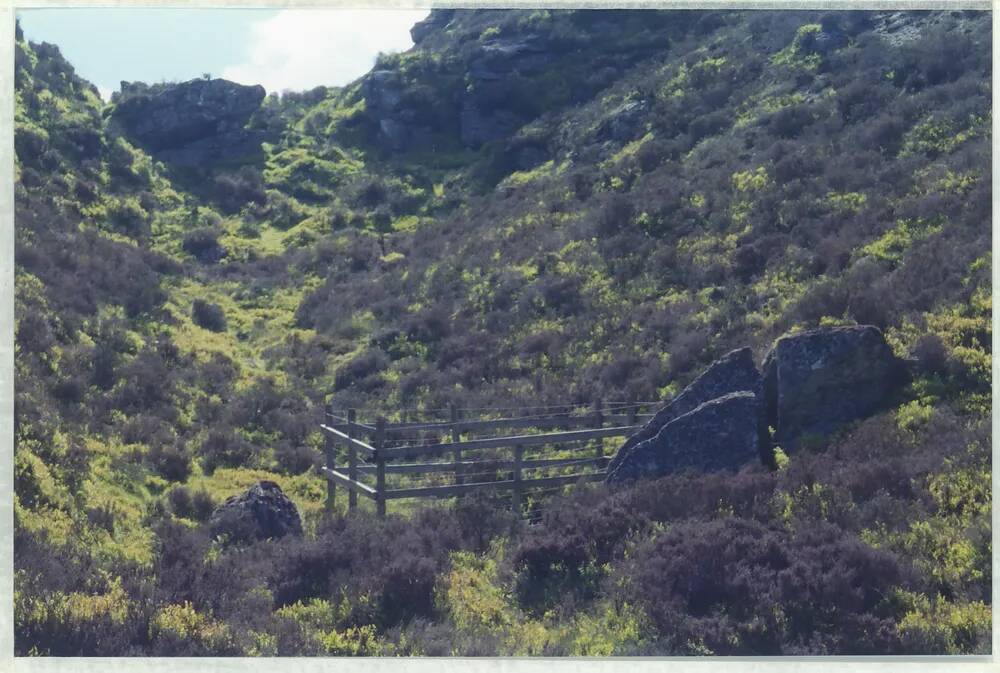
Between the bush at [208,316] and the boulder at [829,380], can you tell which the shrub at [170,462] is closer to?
the boulder at [829,380]

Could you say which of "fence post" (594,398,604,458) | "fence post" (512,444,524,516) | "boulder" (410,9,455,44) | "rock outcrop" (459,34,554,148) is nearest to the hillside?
"rock outcrop" (459,34,554,148)

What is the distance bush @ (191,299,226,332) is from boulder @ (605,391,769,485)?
76.5ft

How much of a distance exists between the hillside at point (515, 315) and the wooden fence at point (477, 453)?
866 millimetres

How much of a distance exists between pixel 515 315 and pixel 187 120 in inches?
1504

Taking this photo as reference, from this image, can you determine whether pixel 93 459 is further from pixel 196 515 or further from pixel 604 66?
pixel 604 66

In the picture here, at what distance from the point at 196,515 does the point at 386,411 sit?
7.62 metres

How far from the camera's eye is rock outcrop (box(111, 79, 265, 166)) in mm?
57281

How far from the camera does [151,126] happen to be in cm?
5741

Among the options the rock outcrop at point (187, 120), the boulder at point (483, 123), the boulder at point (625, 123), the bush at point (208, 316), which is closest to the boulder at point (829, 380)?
the bush at point (208, 316)

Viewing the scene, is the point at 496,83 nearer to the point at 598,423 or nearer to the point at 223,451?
the point at 223,451

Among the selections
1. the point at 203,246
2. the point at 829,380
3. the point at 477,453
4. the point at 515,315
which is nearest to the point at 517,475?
the point at 477,453

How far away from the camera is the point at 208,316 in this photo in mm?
33938

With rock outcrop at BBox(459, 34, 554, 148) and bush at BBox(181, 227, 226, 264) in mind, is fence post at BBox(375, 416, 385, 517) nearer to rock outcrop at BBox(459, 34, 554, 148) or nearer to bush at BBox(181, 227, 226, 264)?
Answer: bush at BBox(181, 227, 226, 264)

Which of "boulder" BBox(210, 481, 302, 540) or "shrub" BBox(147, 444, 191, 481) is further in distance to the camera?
"shrub" BBox(147, 444, 191, 481)
